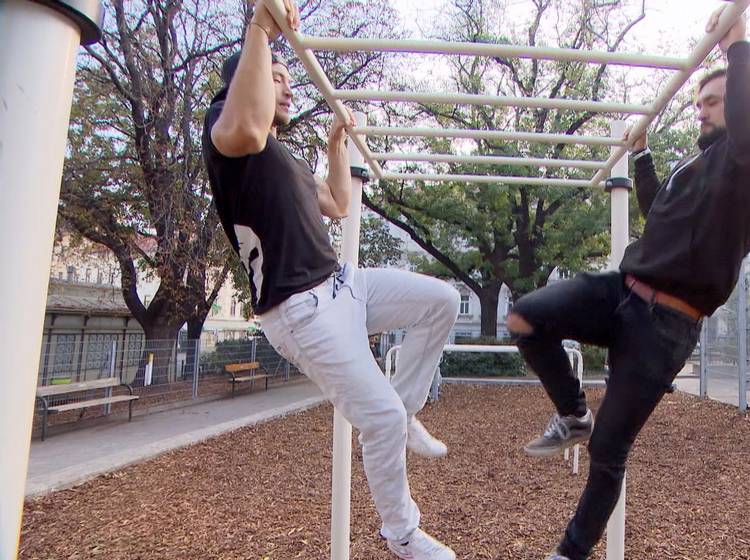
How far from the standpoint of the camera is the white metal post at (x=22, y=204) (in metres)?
1.01

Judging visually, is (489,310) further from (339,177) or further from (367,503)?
(339,177)

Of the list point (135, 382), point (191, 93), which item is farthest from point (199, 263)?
point (191, 93)

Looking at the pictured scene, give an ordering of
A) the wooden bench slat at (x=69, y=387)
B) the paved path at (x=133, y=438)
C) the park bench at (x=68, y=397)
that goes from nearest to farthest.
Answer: the paved path at (x=133, y=438) → the park bench at (x=68, y=397) → the wooden bench slat at (x=69, y=387)

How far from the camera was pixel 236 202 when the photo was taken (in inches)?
72.7

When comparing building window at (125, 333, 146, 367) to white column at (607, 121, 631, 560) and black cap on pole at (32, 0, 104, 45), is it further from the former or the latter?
black cap on pole at (32, 0, 104, 45)

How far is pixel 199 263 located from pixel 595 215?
8174 mm

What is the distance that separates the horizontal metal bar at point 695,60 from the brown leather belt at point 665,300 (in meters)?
0.76

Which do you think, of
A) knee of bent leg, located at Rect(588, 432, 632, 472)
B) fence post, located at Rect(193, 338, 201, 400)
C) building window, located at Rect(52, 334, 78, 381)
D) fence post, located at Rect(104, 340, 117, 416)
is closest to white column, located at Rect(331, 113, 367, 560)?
knee of bent leg, located at Rect(588, 432, 632, 472)

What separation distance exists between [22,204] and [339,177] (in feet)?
5.30

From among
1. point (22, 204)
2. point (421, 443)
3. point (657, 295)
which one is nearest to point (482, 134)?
point (657, 295)

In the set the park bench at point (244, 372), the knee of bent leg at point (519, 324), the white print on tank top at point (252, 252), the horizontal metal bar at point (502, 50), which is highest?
the horizontal metal bar at point (502, 50)

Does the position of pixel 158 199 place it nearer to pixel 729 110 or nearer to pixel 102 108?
pixel 102 108

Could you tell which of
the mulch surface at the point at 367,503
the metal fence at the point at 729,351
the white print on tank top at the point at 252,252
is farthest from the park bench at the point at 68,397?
the metal fence at the point at 729,351

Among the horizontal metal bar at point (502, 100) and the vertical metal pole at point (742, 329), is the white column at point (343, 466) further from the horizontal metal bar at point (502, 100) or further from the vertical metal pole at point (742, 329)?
the vertical metal pole at point (742, 329)
